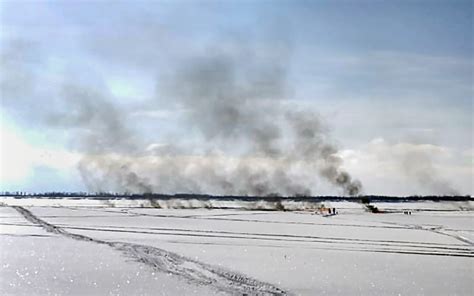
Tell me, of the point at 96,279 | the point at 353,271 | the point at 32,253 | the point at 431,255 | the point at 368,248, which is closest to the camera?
the point at 96,279

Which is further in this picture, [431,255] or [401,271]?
[431,255]

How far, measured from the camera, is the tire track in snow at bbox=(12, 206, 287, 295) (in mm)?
11367

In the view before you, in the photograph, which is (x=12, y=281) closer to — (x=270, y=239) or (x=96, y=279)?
(x=96, y=279)

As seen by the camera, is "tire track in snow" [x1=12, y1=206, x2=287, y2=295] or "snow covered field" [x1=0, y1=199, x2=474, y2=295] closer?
"tire track in snow" [x1=12, y1=206, x2=287, y2=295]

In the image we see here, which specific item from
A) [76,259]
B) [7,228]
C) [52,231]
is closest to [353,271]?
[76,259]

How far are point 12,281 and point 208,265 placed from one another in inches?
181

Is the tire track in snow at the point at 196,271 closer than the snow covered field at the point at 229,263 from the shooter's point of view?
Yes

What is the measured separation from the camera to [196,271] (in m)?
13.3

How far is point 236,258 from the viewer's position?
616 inches

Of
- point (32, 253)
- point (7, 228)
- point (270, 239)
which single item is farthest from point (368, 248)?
point (7, 228)

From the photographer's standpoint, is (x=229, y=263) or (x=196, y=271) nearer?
(x=196, y=271)

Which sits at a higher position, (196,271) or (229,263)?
(229,263)

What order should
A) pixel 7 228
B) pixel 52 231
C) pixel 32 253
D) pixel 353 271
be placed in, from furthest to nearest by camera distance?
1. pixel 7 228
2. pixel 52 231
3. pixel 32 253
4. pixel 353 271

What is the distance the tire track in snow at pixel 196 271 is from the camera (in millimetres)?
11367
